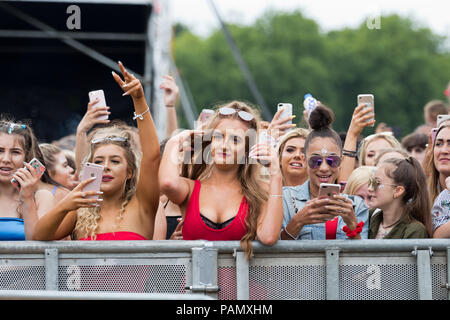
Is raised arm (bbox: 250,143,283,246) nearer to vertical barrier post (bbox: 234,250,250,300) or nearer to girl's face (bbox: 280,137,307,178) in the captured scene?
vertical barrier post (bbox: 234,250,250,300)

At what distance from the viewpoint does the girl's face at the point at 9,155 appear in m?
4.24

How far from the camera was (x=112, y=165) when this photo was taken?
13.7 ft


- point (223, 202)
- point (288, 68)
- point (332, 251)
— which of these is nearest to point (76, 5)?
point (223, 202)

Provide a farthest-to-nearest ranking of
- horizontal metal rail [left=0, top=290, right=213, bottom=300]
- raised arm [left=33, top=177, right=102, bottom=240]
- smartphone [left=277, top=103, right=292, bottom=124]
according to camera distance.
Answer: smartphone [left=277, top=103, right=292, bottom=124], raised arm [left=33, top=177, right=102, bottom=240], horizontal metal rail [left=0, top=290, right=213, bottom=300]

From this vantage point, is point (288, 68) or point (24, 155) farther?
point (288, 68)

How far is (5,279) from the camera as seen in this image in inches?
134

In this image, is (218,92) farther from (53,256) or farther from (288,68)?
(53,256)

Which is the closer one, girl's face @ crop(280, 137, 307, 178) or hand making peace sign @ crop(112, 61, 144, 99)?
hand making peace sign @ crop(112, 61, 144, 99)

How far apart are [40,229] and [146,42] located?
305 inches

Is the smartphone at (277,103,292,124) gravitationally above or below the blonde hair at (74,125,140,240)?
above

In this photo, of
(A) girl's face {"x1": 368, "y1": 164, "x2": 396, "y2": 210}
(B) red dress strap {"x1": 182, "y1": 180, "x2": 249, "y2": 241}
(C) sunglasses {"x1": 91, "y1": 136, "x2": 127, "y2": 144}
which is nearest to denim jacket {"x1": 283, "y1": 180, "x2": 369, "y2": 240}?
(A) girl's face {"x1": 368, "y1": 164, "x2": 396, "y2": 210}

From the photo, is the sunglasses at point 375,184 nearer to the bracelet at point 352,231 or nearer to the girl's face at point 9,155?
the bracelet at point 352,231

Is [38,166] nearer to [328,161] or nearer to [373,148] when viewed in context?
[328,161]

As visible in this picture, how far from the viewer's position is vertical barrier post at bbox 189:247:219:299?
10.8ft
